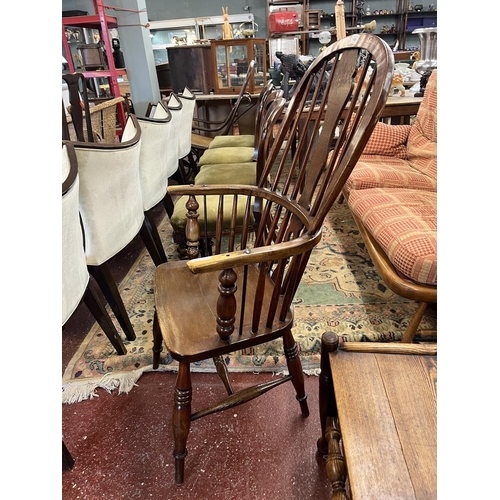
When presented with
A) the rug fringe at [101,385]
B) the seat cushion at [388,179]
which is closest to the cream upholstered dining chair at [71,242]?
the rug fringe at [101,385]

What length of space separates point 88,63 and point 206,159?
67.1 inches

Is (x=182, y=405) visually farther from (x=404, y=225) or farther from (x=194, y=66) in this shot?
(x=194, y=66)

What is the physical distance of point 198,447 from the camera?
1242 mm

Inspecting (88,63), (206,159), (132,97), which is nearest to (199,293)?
(206,159)

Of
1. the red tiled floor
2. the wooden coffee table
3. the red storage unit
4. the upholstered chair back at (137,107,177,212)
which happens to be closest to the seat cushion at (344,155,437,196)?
the upholstered chair back at (137,107,177,212)

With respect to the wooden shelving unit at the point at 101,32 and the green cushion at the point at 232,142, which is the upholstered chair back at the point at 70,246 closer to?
the green cushion at the point at 232,142

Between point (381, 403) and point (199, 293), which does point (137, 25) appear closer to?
point (199, 293)

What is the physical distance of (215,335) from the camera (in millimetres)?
1021

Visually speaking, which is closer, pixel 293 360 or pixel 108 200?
pixel 293 360

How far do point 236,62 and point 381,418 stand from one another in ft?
12.4

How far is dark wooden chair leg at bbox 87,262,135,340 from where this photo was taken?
1510 mm

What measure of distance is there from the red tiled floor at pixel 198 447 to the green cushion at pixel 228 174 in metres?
1.27

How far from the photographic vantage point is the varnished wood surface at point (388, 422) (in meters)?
0.68

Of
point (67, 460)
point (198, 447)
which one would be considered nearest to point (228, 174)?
point (198, 447)
